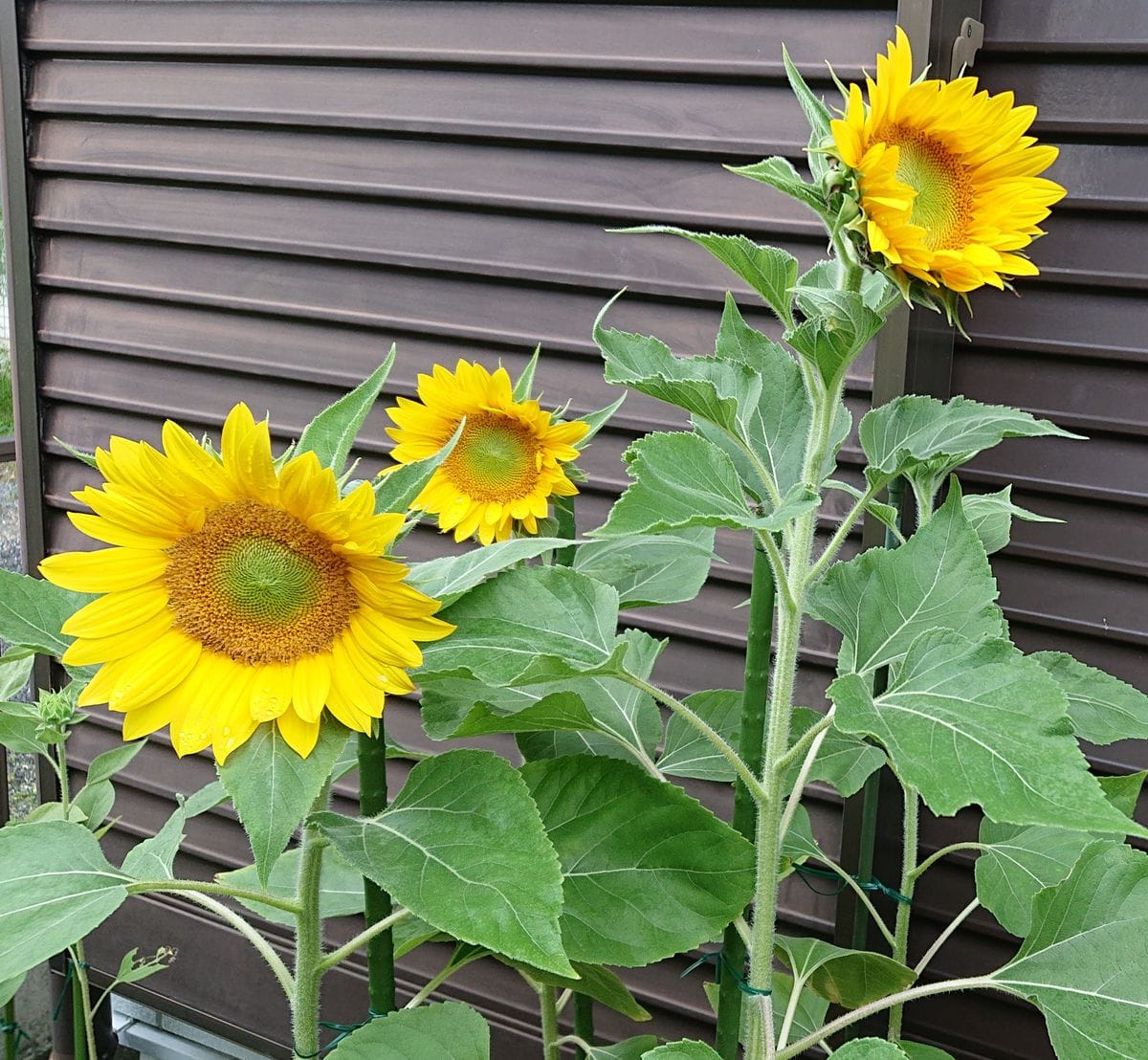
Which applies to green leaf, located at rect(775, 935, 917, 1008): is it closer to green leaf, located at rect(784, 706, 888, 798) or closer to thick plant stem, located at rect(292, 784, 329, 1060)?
green leaf, located at rect(784, 706, 888, 798)

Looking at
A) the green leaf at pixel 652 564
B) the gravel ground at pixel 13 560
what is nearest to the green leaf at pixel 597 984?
the green leaf at pixel 652 564

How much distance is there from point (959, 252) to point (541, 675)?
0.32m

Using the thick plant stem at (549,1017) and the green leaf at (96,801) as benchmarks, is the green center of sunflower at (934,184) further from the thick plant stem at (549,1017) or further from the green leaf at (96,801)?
the green leaf at (96,801)

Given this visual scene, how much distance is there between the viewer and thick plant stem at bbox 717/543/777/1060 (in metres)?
0.81

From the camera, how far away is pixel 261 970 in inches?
74.2

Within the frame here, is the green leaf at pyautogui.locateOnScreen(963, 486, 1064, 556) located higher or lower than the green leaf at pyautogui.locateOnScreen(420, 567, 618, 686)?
higher

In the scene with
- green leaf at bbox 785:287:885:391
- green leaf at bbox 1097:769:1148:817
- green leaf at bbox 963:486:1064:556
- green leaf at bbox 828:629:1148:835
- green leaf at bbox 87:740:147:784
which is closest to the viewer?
green leaf at bbox 828:629:1148:835

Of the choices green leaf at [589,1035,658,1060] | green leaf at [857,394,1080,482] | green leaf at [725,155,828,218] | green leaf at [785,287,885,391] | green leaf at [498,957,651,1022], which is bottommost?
green leaf at [589,1035,658,1060]

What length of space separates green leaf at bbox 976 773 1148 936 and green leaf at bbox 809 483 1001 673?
11.9 inches

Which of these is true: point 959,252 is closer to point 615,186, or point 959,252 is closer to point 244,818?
point 244,818

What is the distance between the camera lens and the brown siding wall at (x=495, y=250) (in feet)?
4.33

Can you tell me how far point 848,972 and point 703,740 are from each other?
226mm

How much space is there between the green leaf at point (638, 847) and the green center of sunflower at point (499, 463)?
0.76 ft

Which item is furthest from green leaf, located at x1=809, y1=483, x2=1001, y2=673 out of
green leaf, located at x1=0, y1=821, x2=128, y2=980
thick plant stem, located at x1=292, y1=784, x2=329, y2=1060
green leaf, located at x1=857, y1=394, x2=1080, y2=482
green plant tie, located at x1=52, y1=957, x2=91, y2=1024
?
green plant tie, located at x1=52, y1=957, x2=91, y2=1024
